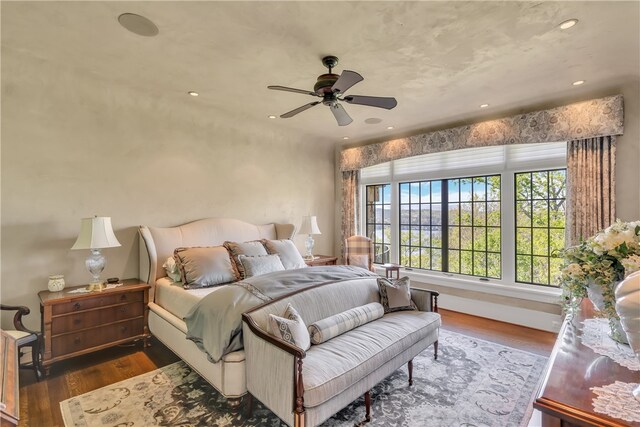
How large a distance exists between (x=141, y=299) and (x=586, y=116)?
535 cm

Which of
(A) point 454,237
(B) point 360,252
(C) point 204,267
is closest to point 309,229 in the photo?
(B) point 360,252

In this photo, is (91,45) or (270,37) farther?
(91,45)

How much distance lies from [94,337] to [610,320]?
399 centimetres

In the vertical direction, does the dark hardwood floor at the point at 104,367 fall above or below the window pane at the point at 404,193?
below

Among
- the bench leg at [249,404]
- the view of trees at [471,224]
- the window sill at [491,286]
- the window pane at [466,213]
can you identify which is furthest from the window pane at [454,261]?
the bench leg at [249,404]

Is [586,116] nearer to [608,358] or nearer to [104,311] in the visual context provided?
[608,358]

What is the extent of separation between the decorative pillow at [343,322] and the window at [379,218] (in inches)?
116

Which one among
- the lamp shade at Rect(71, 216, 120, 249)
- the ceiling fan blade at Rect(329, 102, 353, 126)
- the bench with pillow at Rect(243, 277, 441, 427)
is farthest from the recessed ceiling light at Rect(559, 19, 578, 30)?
the lamp shade at Rect(71, 216, 120, 249)

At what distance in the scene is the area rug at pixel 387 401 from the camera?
222cm

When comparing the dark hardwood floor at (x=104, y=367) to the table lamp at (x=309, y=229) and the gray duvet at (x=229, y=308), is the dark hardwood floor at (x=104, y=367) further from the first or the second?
the table lamp at (x=309, y=229)

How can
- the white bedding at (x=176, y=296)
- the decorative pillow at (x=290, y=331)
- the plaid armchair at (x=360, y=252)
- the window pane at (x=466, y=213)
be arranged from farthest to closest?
the plaid armchair at (x=360, y=252), the window pane at (x=466, y=213), the white bedding at (x=176, y=296), the decorative pillow at (x=290, y=331)

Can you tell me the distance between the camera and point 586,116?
3.50 meters

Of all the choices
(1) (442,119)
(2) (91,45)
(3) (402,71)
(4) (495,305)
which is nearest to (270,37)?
(3) (402,71)

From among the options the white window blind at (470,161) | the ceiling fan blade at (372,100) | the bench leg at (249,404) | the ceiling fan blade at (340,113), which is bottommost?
the bench leg at (249,404)
